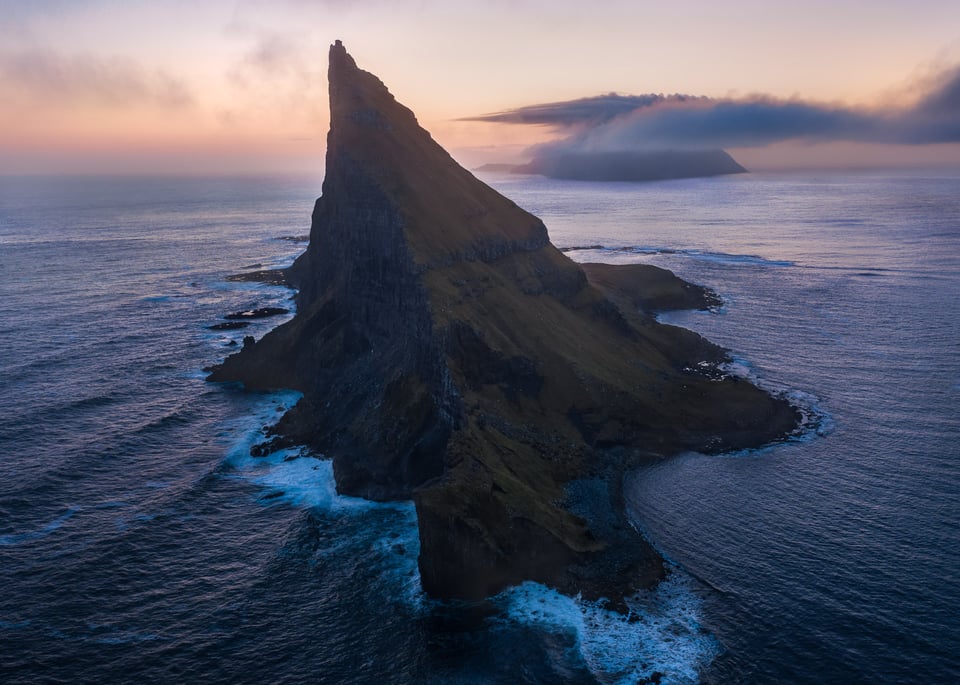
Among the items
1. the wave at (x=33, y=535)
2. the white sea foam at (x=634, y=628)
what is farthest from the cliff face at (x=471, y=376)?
the wave at (x=33, y=535)

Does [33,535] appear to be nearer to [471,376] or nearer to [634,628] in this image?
[471,376]

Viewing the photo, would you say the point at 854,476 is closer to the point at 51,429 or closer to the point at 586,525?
the point at 586,525

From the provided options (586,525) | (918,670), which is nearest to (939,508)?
(918,670)

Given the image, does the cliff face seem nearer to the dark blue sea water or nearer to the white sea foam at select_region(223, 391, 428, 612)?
the white sea foam at select_region(223, 391, 428, 612)

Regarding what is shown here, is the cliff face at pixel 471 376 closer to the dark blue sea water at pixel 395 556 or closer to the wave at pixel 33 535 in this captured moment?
the dark blue sea water at pixel 395 556

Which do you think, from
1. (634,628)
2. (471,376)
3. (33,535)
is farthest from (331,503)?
(634,628)

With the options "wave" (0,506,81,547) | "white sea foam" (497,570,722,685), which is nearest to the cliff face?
"white sea foam" (497,570,722,685)
